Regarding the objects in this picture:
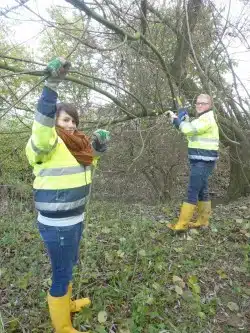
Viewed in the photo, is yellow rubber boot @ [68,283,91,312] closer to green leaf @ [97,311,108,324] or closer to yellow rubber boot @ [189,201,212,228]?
green leaf @ [97,311,108,324]

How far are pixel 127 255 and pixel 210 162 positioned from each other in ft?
5.25

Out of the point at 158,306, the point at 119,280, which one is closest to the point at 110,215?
the point at 119,280

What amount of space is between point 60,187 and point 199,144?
8.24 ft

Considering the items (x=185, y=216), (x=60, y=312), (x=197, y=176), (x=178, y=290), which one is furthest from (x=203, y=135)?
(x=60, y=312)

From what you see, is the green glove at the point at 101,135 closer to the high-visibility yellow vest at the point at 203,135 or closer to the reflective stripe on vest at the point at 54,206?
the reflective stripe on vest at the point at 54,206

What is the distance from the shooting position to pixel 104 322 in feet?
9.22

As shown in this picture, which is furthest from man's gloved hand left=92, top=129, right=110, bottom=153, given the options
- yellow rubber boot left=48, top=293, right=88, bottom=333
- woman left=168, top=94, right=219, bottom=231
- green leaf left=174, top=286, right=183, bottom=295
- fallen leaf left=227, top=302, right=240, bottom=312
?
fallen leaf left=227, top=302, right=240, bottom=312

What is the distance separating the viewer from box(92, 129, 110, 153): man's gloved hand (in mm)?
2809

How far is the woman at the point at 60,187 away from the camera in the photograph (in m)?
2.20

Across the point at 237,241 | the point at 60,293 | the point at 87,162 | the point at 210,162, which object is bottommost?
the point at 237,241

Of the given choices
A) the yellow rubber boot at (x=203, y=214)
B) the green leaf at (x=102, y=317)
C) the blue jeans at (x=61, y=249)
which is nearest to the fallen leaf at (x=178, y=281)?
the green leaf at (x=102, y=317)

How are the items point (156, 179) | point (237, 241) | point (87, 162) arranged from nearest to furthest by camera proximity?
1. point (87, 162)
2. point (237, 241)
3. point (156, 179)

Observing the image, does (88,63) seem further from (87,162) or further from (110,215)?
(87,162)

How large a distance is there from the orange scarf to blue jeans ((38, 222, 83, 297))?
0.46 m
